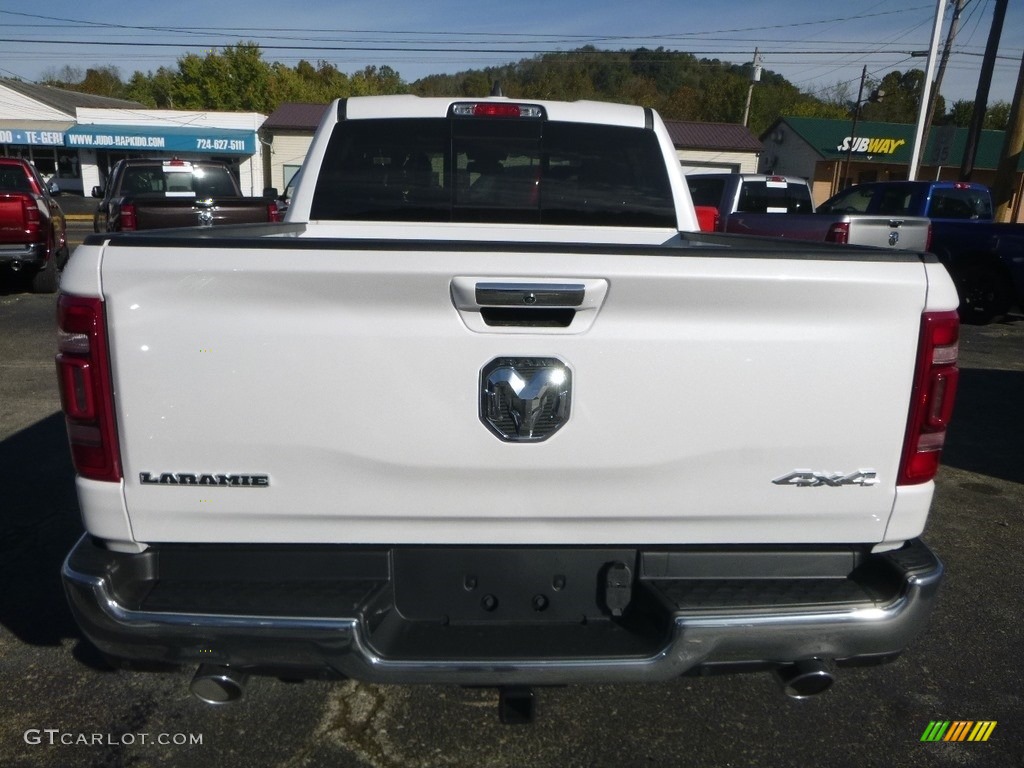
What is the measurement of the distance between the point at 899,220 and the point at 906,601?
344 inches

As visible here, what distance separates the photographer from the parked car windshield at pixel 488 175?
4078 mm

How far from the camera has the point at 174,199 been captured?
10.4 meters

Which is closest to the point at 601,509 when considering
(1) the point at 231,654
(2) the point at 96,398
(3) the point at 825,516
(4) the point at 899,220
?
(3) the point at 825,516

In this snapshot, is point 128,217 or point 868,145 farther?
point 868,145

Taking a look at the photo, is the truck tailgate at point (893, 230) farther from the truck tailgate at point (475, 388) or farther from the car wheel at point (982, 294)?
the truck tailgate at point (475, 388)

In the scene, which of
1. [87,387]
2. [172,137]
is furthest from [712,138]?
[87,387]

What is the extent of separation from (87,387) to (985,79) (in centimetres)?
2277

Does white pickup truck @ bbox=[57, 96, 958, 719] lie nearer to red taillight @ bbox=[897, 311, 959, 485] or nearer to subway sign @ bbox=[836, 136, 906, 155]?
red taillight @ bbox=[897, 311, 959, 485]

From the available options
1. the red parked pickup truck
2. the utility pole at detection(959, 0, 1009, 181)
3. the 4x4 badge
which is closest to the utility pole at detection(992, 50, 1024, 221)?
the utility pole at detection(959, 0, 1009, 181)

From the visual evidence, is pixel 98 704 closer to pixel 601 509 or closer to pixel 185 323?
pixel 185 323

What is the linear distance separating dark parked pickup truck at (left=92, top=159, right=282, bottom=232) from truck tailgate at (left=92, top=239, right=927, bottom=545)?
752 cm

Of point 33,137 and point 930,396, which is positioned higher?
point 930,396

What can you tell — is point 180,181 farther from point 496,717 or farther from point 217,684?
point 217,684

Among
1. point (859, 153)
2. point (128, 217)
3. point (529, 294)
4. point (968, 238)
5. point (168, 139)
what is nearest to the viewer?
point (529, 294)
